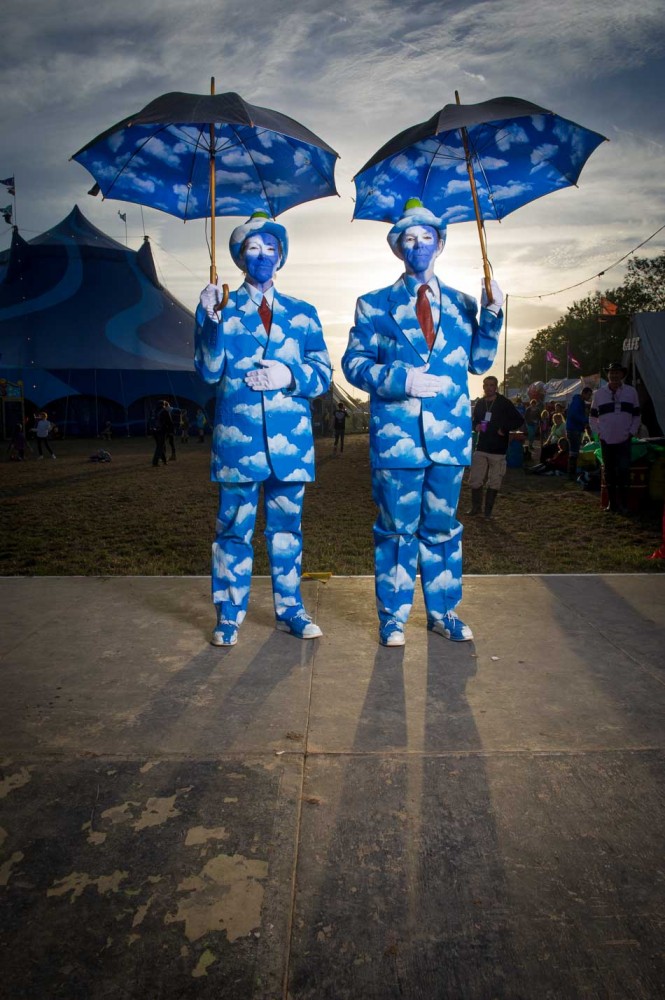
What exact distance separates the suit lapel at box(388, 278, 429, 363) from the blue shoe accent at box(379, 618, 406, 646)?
128cm

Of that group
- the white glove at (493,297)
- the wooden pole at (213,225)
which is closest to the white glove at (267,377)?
the wooden pole at (213,225)

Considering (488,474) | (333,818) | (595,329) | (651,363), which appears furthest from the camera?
(595,329)

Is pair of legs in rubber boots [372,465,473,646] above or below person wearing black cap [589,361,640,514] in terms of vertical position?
below

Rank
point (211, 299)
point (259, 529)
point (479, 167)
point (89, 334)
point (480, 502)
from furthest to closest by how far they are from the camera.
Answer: point (89, 334), point (480, 502), point (259, 529), point (479, 167), point (211, 299)

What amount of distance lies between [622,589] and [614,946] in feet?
9.76

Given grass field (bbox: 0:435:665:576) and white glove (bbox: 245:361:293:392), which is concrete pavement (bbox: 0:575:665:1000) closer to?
white glove (bbox: 245:361:293:392)

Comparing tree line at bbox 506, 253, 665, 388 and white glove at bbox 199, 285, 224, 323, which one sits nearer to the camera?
white glove at bbox 199, 285, 224, 323

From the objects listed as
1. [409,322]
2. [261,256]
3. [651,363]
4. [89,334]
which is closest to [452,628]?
[409,322]

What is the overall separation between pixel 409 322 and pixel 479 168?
115 cm

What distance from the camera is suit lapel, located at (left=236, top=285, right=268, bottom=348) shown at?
3.28 meters

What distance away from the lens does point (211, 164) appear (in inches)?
133

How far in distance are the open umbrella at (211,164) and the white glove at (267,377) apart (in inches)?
19.5

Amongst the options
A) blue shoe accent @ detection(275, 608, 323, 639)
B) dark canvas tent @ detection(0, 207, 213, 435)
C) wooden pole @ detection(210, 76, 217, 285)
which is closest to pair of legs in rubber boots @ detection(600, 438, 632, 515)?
blue shoe accent @ detection(275, 608, 323, 639)

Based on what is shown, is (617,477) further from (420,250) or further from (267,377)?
(267,377)
